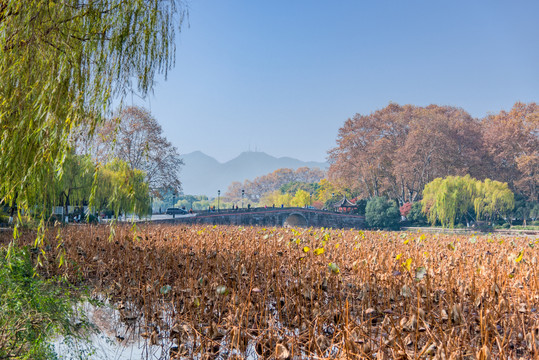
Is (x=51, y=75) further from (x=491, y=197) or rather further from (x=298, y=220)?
(x=298, y=220)

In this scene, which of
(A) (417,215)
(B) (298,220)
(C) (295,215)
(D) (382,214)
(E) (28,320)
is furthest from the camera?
(B) (298,220)

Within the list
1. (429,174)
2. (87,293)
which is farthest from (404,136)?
(87,293)

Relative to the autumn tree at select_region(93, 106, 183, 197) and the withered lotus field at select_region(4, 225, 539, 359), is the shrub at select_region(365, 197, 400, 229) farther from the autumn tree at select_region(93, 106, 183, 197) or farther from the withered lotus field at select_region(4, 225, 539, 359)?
the withered lotus field at select_region(4, 225, 539, 359)

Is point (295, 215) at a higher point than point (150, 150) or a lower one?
lower

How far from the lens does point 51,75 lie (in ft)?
14.8

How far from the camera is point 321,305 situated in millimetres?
4988

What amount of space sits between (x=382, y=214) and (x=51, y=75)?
39743 mm

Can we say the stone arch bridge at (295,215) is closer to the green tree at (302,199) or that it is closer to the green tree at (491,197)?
the green tree at (491,197)

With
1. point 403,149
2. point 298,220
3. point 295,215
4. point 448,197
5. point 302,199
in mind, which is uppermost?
point 403,149

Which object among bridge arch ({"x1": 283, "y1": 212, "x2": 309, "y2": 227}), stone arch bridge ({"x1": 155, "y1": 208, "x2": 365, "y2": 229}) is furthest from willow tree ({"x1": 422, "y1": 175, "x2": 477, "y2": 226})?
bridge arch ({"x1": 283, "y1": 212, "x2": 309, "y2": 227})

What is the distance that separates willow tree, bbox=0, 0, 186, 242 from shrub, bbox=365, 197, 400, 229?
38.7 meters

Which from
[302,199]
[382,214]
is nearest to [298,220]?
[382,214]

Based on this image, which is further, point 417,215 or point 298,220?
point 298,220

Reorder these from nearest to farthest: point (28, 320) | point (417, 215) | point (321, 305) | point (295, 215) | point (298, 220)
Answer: point (28, 320), point (321, 305), point (417, 215), point (295, 215), point (298, 220)
